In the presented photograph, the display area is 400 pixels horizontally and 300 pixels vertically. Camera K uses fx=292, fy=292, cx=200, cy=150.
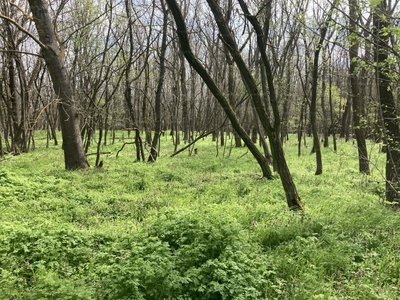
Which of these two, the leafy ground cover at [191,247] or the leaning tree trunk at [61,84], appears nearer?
the leafy ground cover at [191,247]

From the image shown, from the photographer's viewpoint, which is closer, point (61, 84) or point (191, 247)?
point (191, 247)

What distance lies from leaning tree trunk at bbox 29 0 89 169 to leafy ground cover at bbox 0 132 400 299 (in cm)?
270

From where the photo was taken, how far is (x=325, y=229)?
4.38m

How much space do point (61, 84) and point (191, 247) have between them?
8.02 meters

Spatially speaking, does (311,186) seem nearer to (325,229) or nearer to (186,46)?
(325,229)

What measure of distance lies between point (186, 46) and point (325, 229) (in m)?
3.97

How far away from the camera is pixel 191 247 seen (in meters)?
3.29

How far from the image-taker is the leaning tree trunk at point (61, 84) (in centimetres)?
880

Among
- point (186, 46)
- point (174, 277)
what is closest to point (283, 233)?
point (174, 277)

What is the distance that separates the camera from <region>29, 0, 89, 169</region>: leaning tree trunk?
8.80 m

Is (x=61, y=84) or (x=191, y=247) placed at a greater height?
(x=61, y=84)

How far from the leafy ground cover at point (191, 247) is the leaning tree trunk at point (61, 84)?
2703mm

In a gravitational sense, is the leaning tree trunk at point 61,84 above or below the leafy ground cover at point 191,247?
above

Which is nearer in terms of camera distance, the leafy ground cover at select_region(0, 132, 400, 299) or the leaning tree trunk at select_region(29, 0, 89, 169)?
the leafy ground cover at select_region(0, 132, 400, 299)
